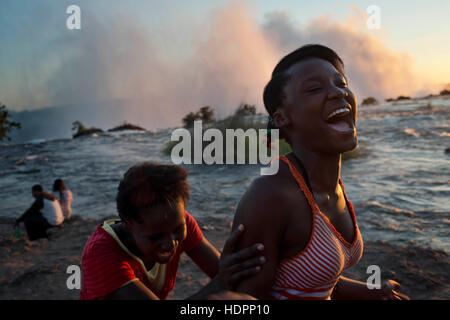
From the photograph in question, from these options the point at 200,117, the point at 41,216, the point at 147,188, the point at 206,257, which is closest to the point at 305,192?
the point at 147,188

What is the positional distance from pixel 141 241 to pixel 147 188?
0.24m

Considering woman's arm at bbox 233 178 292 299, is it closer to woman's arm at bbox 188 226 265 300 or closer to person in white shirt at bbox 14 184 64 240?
woman's arm at bbox 188 226 265 300

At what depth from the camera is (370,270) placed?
11.0 feet

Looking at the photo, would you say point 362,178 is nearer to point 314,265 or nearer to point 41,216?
point 41,216

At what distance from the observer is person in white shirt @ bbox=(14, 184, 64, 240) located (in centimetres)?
491

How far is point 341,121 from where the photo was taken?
5.06 feet

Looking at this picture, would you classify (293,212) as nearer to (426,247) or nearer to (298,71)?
(298,71)

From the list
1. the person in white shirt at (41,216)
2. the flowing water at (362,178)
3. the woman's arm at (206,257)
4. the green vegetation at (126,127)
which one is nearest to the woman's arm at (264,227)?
the woman's arm at (206,257)

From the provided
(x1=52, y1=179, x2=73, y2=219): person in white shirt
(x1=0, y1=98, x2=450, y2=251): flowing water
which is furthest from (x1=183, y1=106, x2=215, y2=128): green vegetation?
(x1=52, y1=179, x2=73, y2=219): person in white shirt

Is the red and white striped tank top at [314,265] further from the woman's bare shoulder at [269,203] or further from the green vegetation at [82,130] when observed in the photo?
the green vegetation at [82,130]

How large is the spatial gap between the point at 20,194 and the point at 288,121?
24.3 ft

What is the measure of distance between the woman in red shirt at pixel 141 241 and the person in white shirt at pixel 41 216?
3767 millimetres
